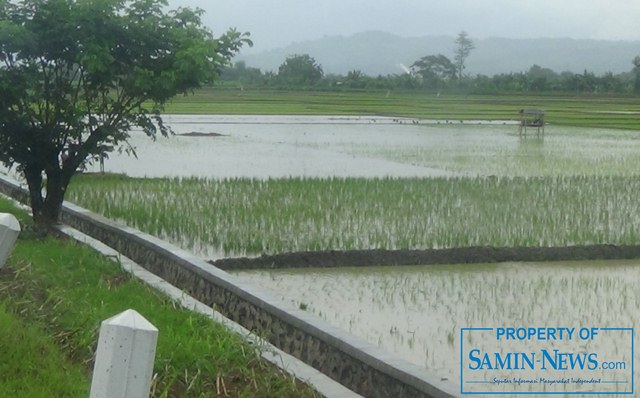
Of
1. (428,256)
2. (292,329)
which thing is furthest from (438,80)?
(292,329)

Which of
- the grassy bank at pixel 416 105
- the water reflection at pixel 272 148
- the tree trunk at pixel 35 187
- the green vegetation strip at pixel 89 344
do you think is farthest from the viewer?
the grassy bank at pixel 416 105

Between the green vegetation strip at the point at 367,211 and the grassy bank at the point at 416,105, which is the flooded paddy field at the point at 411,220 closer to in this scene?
the green vegetation strip at the point at 367,211

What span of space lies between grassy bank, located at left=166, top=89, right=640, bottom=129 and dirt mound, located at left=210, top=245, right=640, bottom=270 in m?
20.6

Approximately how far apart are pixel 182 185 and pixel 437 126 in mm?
17140

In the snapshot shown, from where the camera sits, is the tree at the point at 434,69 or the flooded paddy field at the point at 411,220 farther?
the tree at the point at 434,69

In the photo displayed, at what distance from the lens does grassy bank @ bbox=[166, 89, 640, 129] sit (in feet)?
109

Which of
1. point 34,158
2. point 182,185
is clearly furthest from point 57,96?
point 182,185

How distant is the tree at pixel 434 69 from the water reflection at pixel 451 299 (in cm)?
4948

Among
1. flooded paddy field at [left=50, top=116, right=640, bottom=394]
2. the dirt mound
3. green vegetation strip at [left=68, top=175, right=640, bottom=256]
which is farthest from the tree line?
the dirt mound

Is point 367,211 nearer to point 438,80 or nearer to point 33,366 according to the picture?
point 33,366

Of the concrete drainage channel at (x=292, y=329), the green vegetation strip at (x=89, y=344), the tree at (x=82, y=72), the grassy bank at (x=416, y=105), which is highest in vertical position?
the tree at (x=82, y=72)

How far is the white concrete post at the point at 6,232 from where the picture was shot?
16.2ft

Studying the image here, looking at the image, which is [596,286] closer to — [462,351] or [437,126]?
[462,351]

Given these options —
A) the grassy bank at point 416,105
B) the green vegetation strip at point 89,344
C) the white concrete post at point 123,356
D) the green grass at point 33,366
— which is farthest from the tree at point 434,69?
the white concrete post at point 123,356
